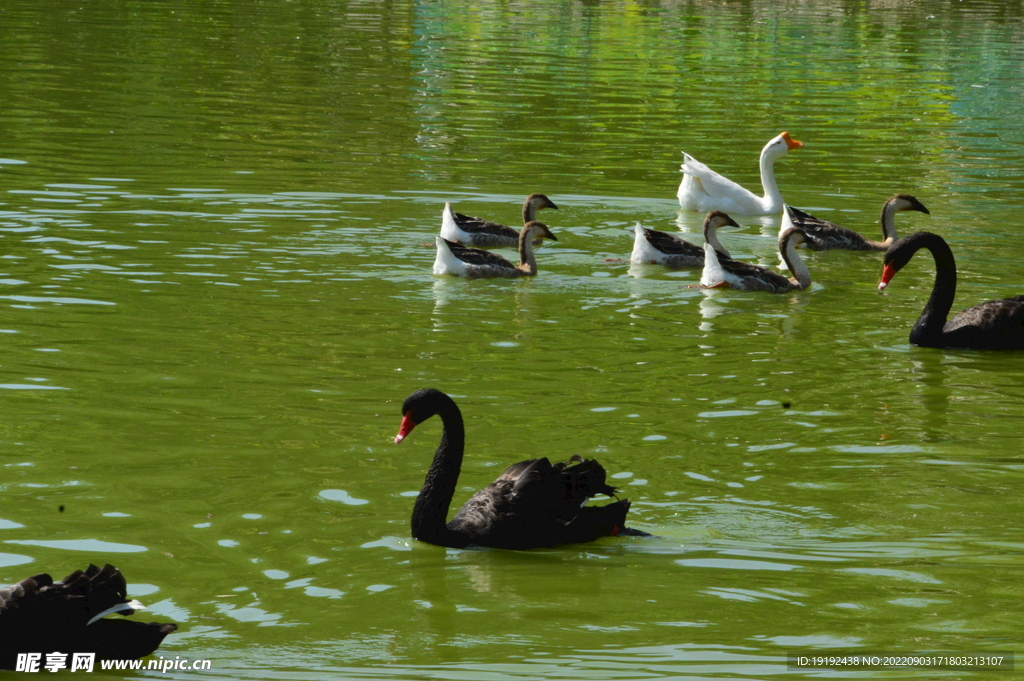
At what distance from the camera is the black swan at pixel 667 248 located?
17.9 metres

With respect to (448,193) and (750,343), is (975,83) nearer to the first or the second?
(448,193)

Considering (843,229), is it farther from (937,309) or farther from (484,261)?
(484,261)

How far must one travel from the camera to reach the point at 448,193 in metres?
22.3

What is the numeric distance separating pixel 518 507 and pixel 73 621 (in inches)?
112

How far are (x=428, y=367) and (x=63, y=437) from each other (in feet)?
11.5

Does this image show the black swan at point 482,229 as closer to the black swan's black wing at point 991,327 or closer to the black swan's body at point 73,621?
the black swan's black wing at point 991,327

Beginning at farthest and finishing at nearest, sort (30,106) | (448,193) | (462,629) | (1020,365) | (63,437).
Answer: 1. (30,106)
2. (448,193)
3. (1020,365)
4. (63,437)
5. (462,629)

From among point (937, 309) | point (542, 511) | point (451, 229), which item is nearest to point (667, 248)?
point (451, 229)

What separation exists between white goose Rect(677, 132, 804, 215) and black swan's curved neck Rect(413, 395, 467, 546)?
12944mm

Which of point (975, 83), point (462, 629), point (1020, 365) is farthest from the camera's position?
A: point (975, 83)

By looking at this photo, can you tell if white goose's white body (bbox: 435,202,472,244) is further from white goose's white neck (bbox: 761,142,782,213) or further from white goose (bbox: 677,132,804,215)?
white goose's white neck (bbox: 761,142,782,213)

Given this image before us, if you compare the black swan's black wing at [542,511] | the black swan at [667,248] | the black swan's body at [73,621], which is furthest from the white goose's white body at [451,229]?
the black swan's body at [73,621]

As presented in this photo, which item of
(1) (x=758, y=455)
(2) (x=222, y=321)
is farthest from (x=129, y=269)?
(1) (x=758, y=455)

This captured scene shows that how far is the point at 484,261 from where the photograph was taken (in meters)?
17.3
